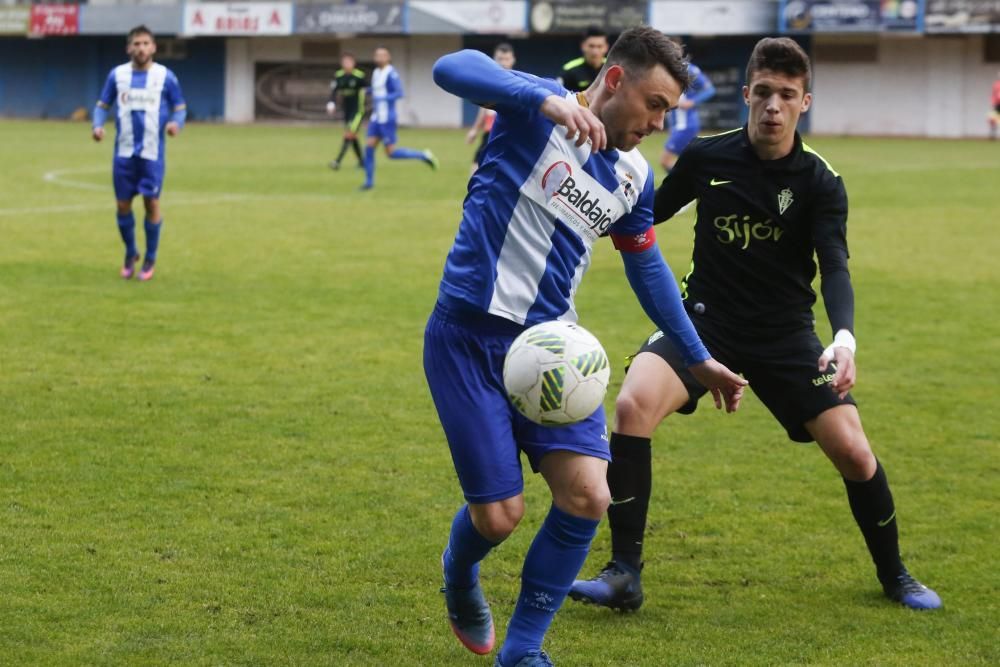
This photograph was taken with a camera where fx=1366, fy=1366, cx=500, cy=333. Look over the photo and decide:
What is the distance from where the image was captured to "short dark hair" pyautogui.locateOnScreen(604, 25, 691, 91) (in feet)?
13.7

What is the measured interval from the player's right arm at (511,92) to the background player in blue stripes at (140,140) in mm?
9337

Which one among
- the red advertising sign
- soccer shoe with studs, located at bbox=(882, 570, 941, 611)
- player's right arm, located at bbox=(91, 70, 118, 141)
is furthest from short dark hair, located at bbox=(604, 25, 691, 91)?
the red advertising sign

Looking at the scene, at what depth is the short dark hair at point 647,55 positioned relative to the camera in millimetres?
4188

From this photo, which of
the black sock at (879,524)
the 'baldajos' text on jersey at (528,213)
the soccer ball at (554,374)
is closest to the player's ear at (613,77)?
the 'baldajos' text on jersey at (528,213)

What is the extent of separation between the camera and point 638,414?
526 centimetres

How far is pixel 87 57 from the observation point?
58.3m

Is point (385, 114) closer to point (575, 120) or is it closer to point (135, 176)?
point (135, 176)

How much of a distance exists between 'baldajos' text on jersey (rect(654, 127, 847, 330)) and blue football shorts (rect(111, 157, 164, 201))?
27.7 ft

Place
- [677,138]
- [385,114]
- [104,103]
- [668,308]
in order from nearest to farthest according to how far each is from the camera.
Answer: [668,308]
[104,103]
[677,138]
[385,114]

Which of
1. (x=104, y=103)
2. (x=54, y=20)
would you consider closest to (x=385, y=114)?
(x=104, y=103)

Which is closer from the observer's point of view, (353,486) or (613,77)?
(613,77)

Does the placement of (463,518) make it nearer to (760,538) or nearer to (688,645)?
(688,645)

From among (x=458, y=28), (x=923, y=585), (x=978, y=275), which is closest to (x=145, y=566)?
(x=923, y=585)

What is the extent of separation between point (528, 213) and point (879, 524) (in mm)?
2065
